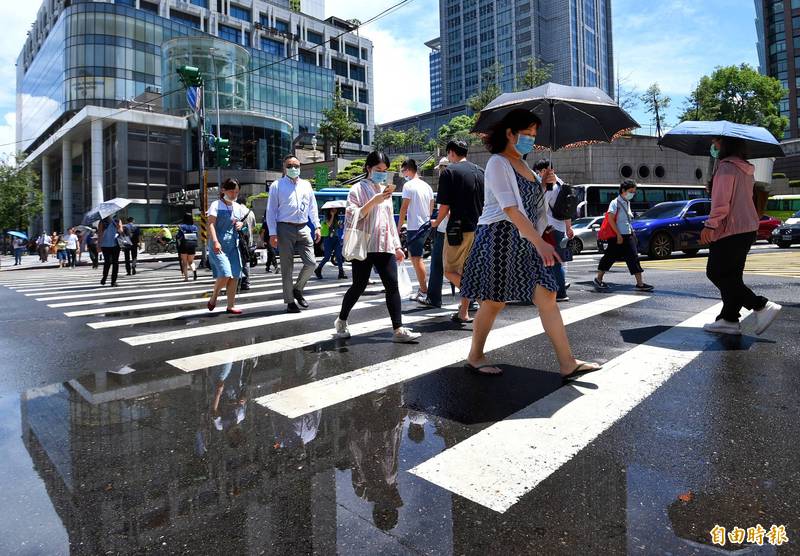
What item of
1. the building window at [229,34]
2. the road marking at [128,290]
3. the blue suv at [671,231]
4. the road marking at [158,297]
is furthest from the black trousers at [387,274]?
the building window at [229,34]

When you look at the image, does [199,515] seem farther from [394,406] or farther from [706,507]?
[706,507]

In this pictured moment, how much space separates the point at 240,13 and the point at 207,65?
98.6 ft

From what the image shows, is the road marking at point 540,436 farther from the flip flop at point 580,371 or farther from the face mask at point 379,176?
the face mask at point 379,176

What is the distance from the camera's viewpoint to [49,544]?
1941 millimetres

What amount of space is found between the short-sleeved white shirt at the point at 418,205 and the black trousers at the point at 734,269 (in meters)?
3.73

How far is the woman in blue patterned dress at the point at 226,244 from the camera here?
6.93 m

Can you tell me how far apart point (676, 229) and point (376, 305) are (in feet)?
41.0

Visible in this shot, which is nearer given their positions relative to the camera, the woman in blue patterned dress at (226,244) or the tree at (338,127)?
the woman in blue patterned dress at (226,244)

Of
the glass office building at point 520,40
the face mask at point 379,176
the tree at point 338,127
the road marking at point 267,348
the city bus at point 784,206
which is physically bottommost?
the road marking at point 267,348

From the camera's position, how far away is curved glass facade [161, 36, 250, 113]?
54.1 metres

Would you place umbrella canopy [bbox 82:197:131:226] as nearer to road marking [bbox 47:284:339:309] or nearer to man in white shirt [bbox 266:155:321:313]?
road marking [bbox 47:284:339:309]

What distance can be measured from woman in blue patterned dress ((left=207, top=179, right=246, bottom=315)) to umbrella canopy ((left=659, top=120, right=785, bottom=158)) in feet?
17.8

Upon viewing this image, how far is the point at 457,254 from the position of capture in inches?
238

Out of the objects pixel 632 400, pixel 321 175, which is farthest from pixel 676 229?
pixel 321 175
